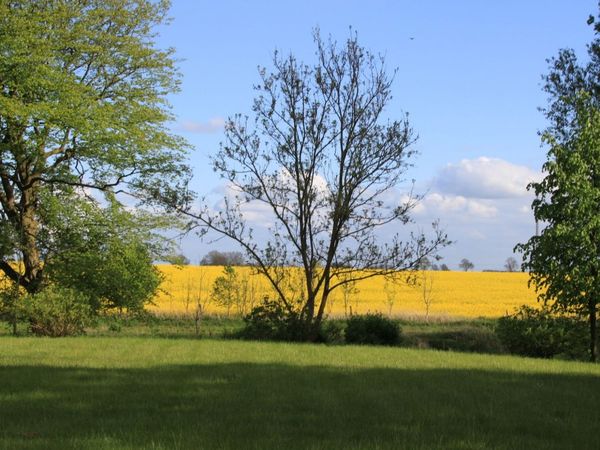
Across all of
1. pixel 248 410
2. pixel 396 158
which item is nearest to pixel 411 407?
pixel 248 410

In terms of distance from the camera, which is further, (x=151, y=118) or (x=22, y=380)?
(x=151, y=118)

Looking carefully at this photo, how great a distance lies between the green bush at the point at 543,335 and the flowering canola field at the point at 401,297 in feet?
57.3

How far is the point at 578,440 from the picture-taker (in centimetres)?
890

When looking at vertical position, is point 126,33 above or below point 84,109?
above

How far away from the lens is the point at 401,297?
64.0 meters

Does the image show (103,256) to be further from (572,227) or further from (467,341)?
(572,227)

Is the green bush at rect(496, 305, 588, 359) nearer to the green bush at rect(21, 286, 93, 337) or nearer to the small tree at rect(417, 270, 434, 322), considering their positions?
the small tree at rect(417, 270, 434, 322)

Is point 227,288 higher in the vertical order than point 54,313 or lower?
higher

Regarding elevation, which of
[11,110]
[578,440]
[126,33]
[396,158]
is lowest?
[578,440]

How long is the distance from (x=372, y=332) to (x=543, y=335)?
19.3 ft

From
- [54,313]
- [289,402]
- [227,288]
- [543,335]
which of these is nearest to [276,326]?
[54,313]

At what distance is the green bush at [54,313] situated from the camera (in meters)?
27.0

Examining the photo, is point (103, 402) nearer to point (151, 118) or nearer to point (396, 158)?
point (396, 158)

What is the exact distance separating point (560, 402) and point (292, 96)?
1673 centimetres
